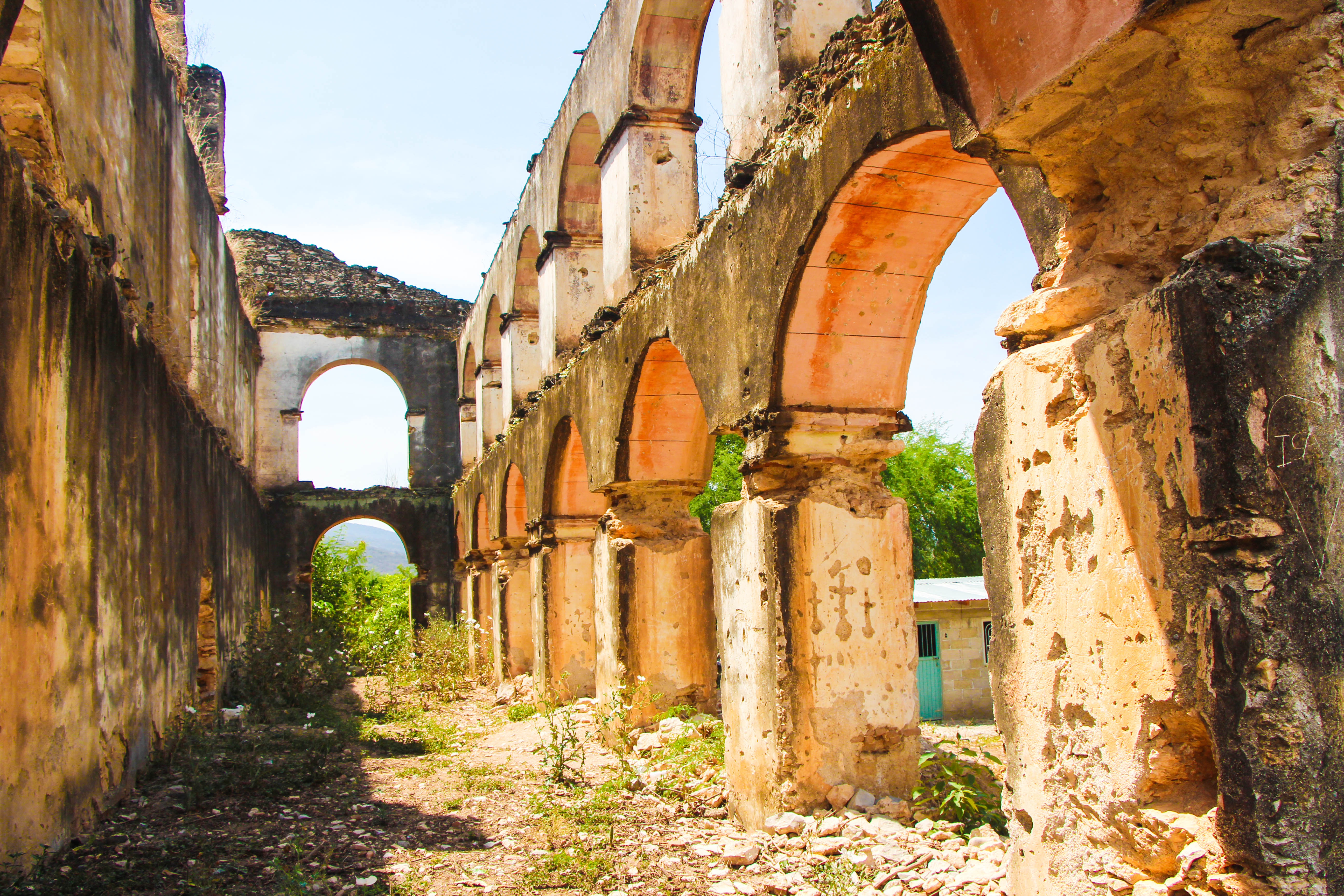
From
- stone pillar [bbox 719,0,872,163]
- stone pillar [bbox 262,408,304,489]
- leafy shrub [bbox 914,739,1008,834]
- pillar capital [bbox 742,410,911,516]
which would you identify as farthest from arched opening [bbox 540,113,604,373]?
stone pillar [bbox 262,408,304,489]

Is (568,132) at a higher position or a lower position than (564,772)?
higher

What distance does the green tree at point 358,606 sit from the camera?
50.2ft

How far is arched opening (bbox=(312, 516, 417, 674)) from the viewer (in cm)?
1522

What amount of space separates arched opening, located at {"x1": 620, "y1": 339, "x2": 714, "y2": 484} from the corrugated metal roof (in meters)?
7.62

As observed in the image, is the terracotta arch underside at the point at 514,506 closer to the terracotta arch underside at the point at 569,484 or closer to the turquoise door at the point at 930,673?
the terracotta arch underside at the point at 569,484

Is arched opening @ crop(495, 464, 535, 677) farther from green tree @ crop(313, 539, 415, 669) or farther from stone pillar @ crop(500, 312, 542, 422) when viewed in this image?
green tree @ crop(313, 539, 415, 669)

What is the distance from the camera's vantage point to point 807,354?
485 centimetres

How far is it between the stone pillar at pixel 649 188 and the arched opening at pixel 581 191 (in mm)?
2048

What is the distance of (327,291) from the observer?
1989 centimetres

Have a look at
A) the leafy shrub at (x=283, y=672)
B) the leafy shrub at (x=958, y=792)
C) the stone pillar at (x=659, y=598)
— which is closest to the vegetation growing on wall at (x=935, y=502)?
the leafy shrub at (x=283, y=672)

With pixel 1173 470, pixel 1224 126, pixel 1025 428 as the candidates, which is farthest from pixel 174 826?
pixel 1224 126

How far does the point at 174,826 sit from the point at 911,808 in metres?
3.66

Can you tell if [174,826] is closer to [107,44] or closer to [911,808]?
[911,808]

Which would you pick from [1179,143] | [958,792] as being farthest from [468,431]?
[1179,143]
